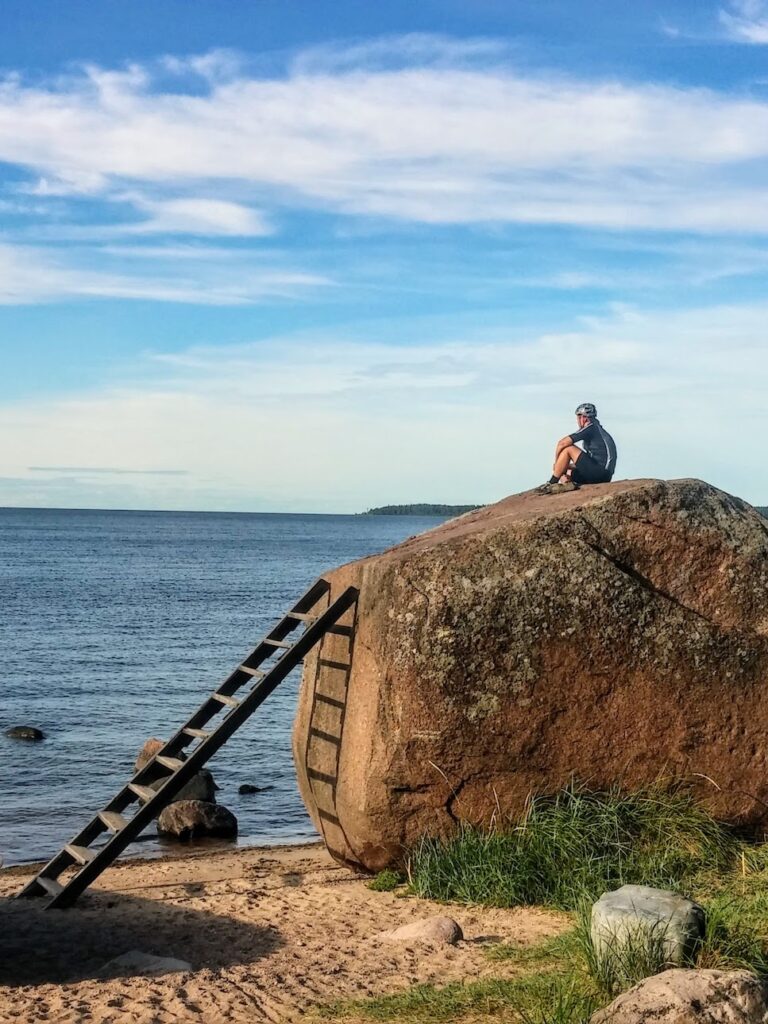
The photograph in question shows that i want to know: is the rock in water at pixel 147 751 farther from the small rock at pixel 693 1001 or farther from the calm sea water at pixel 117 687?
the small rock at pixel 693 1001

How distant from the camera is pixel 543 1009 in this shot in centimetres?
697

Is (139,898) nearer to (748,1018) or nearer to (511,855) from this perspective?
(511,855)

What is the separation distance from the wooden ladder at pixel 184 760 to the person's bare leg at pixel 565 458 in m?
3.05

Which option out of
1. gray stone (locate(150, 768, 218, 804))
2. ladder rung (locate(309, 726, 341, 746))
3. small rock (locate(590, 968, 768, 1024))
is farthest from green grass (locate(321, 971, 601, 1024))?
gray stone (locate(150, 768, 218, 804))

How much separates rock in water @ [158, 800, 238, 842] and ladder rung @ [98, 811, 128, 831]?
5667 millimetres

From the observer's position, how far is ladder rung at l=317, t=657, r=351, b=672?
1133cm

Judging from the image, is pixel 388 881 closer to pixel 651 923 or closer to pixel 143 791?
pixel 143 791

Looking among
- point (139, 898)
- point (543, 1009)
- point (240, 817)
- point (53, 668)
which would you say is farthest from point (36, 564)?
point (543, 1009)

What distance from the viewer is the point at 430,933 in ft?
30.0

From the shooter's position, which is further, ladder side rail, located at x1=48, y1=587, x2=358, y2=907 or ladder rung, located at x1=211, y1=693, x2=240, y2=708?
ladder rung, located at x1=211, y1=693, x2=240, y2=708

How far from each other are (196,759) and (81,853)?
1.54 metres

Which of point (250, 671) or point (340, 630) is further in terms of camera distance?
point (250, 671)

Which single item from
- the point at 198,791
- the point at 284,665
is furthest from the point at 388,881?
the point at 198,791

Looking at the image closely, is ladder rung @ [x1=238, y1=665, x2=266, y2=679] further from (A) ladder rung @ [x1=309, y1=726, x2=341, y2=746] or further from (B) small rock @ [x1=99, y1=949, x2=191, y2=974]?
(B) small rock @ [x1=99, y1=949, x2=191, y2=974]
